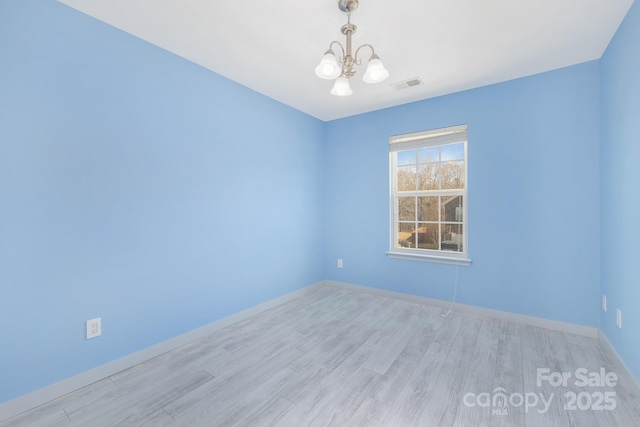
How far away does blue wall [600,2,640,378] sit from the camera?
171cm

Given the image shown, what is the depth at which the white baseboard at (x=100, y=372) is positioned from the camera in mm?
1564

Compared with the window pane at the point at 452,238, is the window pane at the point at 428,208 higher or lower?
higher

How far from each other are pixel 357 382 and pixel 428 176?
2.49 metres

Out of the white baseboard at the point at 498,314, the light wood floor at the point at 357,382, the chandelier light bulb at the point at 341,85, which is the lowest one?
the light wood floor at the point at 357,382

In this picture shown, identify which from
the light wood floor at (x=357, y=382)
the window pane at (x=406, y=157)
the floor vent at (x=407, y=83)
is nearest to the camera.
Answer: the light wood floor at (x=357, y=382)

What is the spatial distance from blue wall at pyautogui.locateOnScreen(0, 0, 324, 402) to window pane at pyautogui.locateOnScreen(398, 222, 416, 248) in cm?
190

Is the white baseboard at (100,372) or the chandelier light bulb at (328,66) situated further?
the chandelier light bulb at (328,66)

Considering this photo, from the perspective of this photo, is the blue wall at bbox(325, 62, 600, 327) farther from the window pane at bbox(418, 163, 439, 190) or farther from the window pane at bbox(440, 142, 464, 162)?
the window pane at bbox(418, 163, 439, 190)

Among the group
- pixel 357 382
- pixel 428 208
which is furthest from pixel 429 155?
pixel 357 382

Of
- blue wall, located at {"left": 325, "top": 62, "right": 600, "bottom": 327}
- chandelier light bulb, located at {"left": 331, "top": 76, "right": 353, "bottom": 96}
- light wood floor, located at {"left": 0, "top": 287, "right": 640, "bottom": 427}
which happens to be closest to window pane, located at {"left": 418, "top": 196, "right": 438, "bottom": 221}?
blue wall, located at {"left": 325, "top": 62, "right": 600, "bottom": 327}

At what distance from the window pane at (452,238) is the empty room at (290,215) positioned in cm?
2

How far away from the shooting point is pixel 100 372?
1.87m

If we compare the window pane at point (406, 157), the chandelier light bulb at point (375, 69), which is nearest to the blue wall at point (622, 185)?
the chandelier light bulb at point (375, 69)

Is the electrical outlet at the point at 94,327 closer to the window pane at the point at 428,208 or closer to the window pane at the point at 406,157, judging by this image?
the window pane at the point at 428,208
